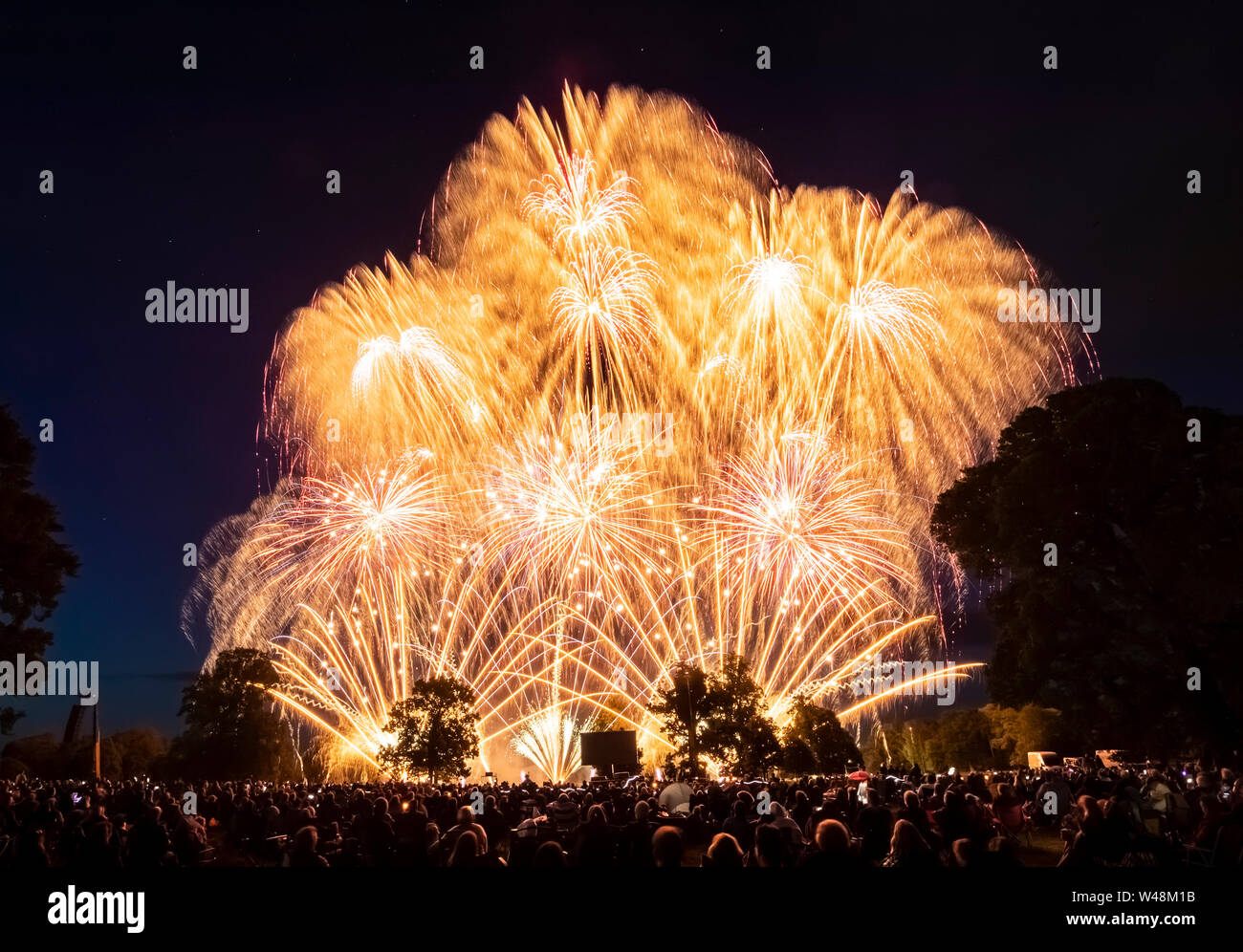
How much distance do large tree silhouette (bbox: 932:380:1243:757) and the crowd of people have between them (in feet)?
20.6

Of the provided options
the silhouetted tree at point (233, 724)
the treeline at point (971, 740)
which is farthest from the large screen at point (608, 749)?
the treeline at point (971, 740)

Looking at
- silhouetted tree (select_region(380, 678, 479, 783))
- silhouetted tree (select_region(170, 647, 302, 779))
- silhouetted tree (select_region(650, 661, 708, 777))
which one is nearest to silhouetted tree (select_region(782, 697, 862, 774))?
silhouetted tree (select_region(650, 661, 708, 777))

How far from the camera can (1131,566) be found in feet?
91.7

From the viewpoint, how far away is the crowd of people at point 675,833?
341 inches

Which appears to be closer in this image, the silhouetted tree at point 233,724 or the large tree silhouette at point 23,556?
the large tree silhouette at point 23,556

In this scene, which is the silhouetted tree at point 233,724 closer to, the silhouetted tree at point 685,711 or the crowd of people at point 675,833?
the silhouetted tree at point 685,711

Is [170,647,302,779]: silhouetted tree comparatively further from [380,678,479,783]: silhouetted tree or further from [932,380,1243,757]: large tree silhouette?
[932,380,1243,757]: large tree silhouette

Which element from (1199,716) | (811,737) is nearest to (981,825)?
(1199,716)

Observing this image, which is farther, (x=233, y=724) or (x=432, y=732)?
(x=233, y=724)

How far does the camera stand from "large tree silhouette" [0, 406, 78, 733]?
1372 inches

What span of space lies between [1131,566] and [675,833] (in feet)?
79.0

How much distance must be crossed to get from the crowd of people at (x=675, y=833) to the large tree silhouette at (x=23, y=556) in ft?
46.3

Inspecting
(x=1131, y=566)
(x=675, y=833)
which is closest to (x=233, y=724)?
(x=1131, y=566)

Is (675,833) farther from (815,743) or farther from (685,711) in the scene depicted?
(815,743)
